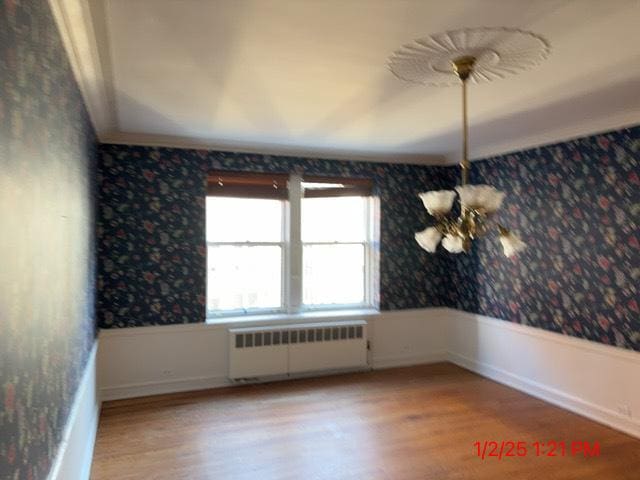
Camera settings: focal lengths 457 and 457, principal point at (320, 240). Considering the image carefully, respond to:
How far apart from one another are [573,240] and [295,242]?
270 centimetres

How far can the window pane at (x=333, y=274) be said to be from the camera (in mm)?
5195

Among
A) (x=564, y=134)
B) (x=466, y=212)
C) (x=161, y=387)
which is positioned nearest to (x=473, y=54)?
(x=466, y=212)

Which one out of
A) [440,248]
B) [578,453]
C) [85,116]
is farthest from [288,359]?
[85,116]

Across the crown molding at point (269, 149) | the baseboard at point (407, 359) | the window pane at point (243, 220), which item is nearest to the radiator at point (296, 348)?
the baseboard at point (407, 359)

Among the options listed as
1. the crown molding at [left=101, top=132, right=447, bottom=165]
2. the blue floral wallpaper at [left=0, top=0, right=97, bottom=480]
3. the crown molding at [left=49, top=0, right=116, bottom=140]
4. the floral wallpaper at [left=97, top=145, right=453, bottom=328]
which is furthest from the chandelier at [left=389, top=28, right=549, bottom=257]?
the floral wallpaper at [left=97, top=145, right=453, bottom=328]

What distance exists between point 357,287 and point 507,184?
2.02 m

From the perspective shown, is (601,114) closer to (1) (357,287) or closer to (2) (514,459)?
(2) (514,459)

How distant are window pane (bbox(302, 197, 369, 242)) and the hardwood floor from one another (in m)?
1.62

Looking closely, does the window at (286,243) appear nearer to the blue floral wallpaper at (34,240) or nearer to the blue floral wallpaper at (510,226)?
the blue floral wallpaper at (510,226)

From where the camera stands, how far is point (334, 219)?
5.31 metres

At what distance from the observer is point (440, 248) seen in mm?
5637

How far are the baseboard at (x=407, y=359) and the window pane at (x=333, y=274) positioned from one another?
73cm

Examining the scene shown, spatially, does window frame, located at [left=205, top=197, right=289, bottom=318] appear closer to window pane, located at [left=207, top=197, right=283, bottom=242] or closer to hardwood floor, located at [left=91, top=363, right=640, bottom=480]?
window pane, located at [left=207, top=197, right=283, bottom=242]

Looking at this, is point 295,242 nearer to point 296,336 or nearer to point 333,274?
point 333,274
